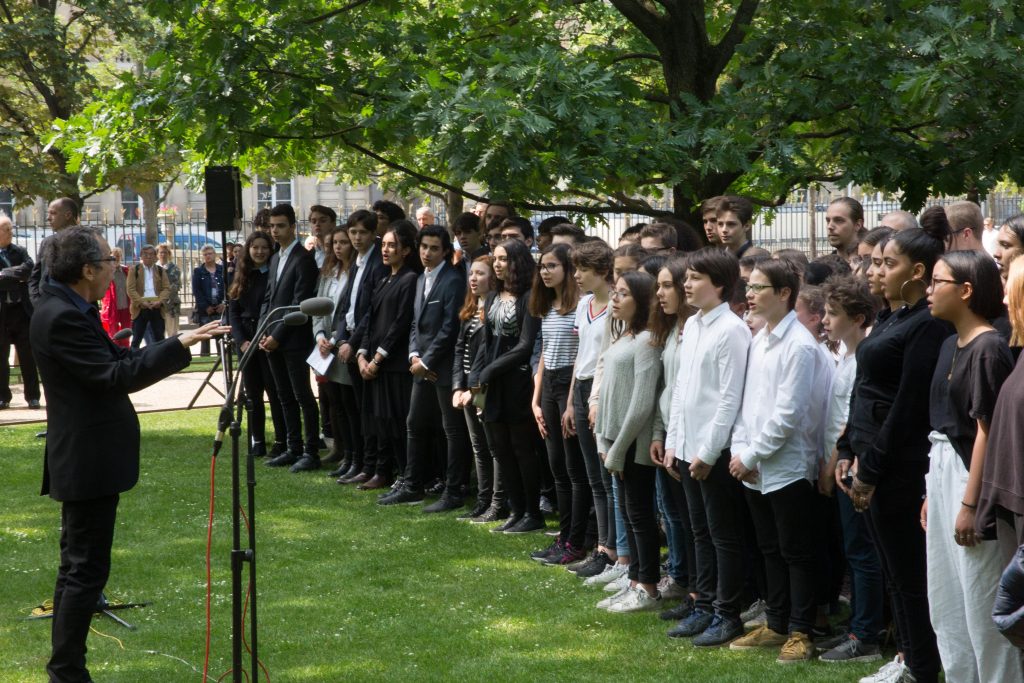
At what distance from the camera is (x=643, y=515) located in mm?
7355

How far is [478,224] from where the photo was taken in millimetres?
10766

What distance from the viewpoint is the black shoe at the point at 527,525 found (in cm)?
941

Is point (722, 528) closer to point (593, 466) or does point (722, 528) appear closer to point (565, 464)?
point (593, 466)

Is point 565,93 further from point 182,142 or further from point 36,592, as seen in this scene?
point 36,592

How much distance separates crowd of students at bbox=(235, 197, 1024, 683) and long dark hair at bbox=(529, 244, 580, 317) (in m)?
0.02

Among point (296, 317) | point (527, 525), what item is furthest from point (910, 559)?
point (527, 525)

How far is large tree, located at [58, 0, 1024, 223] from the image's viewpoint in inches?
360

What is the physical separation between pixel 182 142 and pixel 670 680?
8026mm

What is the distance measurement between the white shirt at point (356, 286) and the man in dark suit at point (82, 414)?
A: 529 cm

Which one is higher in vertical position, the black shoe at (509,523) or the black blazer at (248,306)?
the black blazer at (248,306)

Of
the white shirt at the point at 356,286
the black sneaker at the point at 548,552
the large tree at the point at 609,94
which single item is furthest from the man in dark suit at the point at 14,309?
the black sneaker at the point at 548,552

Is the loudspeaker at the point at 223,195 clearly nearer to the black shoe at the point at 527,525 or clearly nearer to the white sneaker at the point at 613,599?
the black shoe at the point at 527,525

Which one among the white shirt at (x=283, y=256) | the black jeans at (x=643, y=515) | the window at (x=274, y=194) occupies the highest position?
the window at (x=274, y=194)

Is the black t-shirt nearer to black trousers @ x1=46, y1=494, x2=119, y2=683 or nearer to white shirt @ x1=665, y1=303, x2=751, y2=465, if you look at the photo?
white shirt @ x1=665, y1=303, x2=751, y2=465
